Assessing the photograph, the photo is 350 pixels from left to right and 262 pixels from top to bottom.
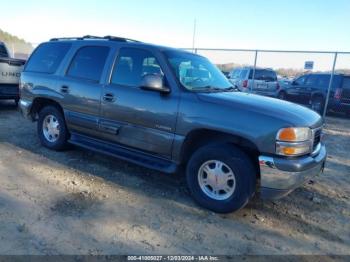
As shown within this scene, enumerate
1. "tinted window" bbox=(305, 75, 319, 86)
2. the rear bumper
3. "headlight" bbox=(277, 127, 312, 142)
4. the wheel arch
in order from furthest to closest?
1. "tinted window" bbox=(305, 75, 319, 86)
2. the rear bumper
3. the wheel arch
4. "headlight" bbox=(277, 127, 312, 142)

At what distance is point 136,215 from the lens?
3.97 metres

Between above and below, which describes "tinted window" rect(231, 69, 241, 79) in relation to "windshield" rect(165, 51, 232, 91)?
below

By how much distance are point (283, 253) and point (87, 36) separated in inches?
175

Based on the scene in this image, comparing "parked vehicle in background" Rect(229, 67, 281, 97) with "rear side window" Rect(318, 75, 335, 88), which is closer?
"rear side window" Rect(318, 75, 335, 88)

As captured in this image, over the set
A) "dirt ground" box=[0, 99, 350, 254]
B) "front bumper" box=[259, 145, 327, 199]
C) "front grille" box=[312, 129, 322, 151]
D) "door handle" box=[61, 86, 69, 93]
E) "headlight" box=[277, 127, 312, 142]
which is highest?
"door handle" box=[61, 86, 69, 93]

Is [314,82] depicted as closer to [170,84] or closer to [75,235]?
[170,84]

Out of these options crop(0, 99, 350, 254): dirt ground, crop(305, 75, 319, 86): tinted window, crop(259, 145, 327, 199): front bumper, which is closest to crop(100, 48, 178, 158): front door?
crop(0, 99, 350, 254): dirt ground

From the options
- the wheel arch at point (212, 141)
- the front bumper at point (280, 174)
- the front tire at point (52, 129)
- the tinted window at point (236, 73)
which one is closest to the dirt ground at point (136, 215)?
the front tire at point (52, 129)

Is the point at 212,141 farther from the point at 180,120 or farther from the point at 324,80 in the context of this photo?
the point at 324,80

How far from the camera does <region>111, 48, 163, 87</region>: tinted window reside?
4707 millimetres

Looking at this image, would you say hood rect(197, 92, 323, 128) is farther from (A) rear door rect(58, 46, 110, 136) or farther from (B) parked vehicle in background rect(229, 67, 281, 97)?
(B) parked vehicle in background rect(229, 67, 281, 97)

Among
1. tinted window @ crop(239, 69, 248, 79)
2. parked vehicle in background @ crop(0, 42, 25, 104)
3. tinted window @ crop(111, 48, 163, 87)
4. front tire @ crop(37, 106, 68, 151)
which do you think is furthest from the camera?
tinted window @ crop(239, 69, 248, 79)

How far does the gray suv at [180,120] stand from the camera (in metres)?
3.80

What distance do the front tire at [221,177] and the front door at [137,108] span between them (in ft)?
1.55
